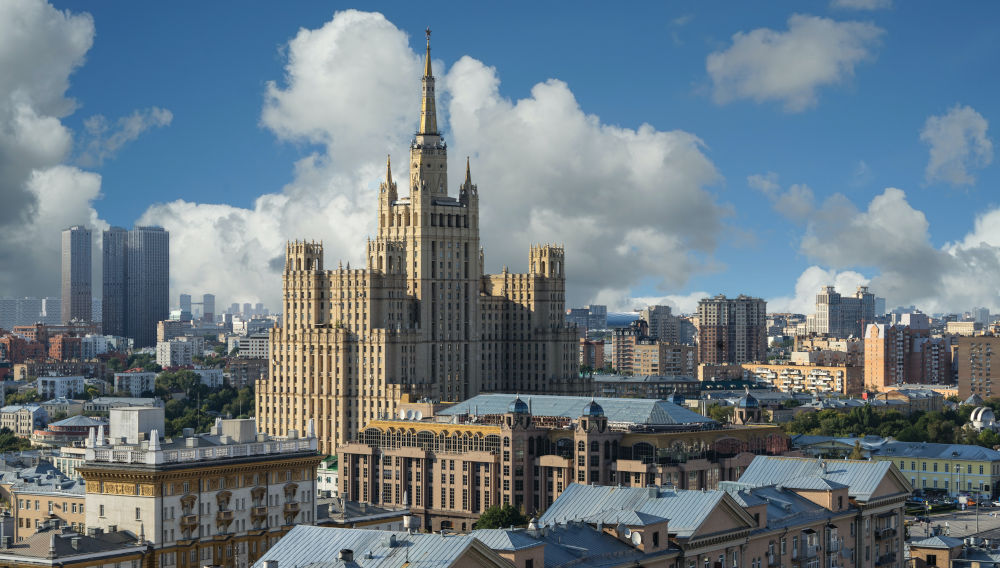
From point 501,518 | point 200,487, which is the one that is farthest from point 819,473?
point 501,518

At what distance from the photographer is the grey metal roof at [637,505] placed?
335ft

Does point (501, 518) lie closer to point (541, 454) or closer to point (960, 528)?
point (541, 454)

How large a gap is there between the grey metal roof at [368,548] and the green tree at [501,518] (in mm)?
65255

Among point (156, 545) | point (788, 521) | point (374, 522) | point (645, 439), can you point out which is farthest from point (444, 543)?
point (645, 439)

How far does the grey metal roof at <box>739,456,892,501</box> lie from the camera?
395 feet

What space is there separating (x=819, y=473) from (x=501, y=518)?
51.4 m

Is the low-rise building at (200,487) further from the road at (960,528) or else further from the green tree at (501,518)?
the road at (960,528)

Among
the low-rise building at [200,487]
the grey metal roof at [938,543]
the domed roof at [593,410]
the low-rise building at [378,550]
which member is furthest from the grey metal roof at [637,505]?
the domed roof at [593,410]

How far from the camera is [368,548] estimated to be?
94.1 meters

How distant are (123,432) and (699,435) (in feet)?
247

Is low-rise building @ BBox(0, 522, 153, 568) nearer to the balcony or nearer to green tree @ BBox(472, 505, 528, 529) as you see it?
green tree @ BBox(472, 505, 528, 529)

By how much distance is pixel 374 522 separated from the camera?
149m

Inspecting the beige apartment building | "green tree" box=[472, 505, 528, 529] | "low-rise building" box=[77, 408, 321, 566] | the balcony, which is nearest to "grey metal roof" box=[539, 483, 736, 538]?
the balcony

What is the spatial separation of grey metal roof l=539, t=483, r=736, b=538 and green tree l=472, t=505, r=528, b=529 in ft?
176
